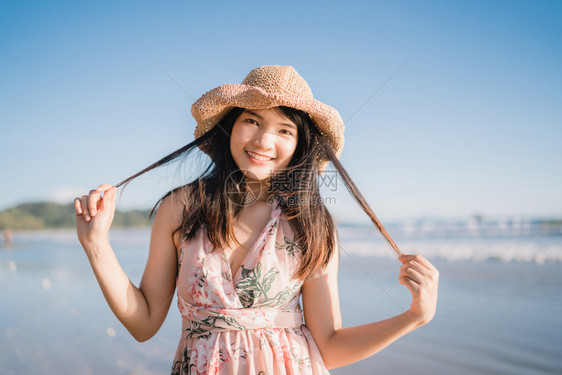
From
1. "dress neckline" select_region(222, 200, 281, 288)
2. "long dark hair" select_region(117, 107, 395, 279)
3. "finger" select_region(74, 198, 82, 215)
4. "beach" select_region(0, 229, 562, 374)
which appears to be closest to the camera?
"finger" select_region(74, 198, 82, 215)

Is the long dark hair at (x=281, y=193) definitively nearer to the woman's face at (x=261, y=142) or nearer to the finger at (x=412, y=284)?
the woman's face at (x=261, y=142)

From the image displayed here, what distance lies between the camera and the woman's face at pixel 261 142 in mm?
1711

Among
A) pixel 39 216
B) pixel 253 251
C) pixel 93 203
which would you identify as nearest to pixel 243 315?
pixel 253 251

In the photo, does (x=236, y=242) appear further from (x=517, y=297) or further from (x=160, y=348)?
(x=517, y=297)

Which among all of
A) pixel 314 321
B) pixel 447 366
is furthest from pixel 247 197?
pixel 447 366

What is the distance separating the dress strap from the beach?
67.3 inches

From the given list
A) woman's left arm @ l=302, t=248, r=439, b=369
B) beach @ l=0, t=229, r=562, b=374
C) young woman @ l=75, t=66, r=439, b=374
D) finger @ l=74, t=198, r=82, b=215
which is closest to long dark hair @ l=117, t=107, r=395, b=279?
young woman @ l=75, t=66, r=439, b=374

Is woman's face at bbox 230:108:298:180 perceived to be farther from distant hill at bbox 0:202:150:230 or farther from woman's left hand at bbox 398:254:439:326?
distant hill at bbox 0:202:150:230

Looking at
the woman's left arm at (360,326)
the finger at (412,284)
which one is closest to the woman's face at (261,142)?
the woman's left arm at (360,326)

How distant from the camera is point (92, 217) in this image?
4.59 feet

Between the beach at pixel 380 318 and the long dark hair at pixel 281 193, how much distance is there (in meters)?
1.77

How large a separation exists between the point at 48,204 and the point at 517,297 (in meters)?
24.8

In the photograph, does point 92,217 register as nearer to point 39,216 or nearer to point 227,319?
point 227,319

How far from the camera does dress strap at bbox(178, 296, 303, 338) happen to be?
147cm
